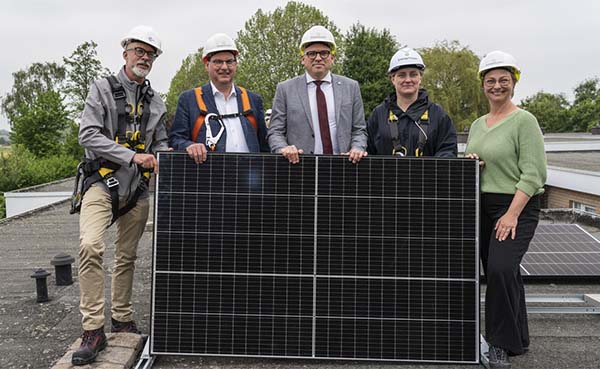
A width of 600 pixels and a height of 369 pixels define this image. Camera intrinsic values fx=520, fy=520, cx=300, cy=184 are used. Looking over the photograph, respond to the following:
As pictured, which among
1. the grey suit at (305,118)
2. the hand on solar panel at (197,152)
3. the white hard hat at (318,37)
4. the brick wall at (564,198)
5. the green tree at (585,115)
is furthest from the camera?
the green tree at (585,115)

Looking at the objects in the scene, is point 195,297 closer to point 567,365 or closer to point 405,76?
point 405,76

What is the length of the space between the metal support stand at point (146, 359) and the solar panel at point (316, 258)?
0.06m

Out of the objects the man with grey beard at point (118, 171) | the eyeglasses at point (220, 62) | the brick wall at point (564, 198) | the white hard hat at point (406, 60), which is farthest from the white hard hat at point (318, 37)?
the brick wall at point (564, 198)

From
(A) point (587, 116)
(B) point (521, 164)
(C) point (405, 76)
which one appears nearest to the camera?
(B) point (521, 164)

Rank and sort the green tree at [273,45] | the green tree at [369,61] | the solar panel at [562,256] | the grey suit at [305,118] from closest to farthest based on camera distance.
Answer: the grey suit at [305,118], the solar panel at [562,256], the green tree at [369,61], the green tree at [273,45]

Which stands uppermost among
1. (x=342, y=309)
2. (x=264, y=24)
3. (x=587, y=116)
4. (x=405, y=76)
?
(x=264, y=24)

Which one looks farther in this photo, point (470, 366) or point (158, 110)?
point (158, 110)

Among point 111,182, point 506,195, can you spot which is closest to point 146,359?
point 111,182

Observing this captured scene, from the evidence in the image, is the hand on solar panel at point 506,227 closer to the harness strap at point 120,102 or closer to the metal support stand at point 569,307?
the metal support stand at point 569,307

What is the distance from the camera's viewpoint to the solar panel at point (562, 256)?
626 cm

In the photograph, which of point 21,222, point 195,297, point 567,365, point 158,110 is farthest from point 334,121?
point 21,222

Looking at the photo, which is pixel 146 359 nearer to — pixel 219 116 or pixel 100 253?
pixel 100 253

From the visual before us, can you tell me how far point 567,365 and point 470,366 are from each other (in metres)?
0.77

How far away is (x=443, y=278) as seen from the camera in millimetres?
4195
